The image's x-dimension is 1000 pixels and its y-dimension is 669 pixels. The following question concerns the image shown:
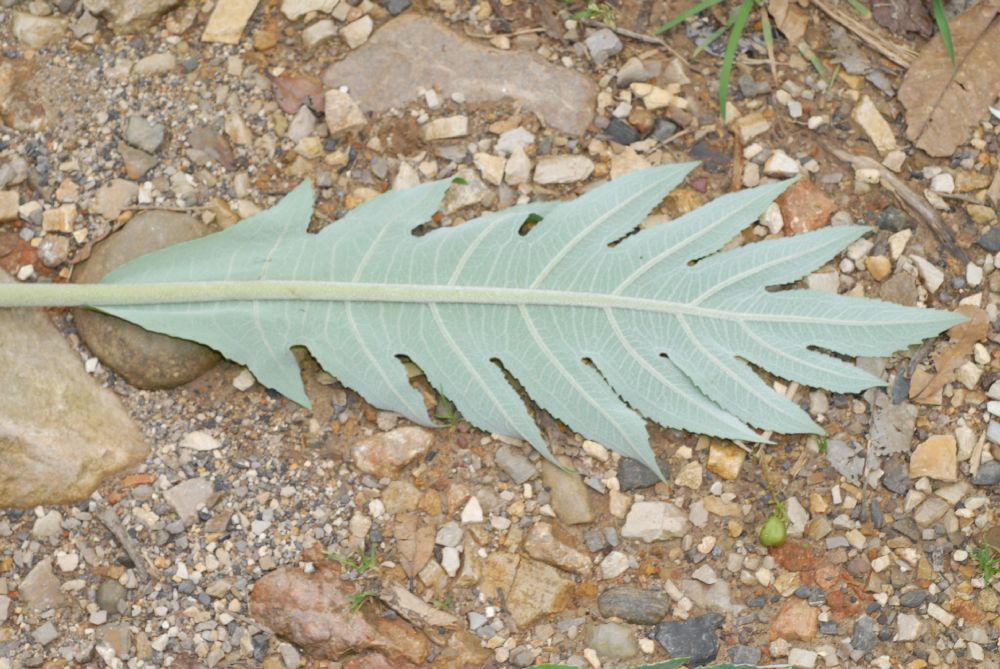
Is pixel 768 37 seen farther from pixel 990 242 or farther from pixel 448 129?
pixel 448 129

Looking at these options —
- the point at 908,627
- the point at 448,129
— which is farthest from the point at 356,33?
the point at 908,627

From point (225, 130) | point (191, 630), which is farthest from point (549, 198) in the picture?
point (191, 630)

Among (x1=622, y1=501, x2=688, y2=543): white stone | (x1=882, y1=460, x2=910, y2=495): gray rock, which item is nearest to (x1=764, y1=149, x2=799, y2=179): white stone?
(x1=882, y1=460, x2=910, y2=495): gray rock

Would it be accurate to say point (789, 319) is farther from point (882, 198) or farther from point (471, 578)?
point (471, 578)

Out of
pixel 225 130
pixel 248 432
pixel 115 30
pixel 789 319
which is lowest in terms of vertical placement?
pixel 248 432

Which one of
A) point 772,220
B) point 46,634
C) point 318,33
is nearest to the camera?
point 46,634

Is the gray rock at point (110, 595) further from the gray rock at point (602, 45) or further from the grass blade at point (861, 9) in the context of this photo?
the grass blade at point (861, 9)
